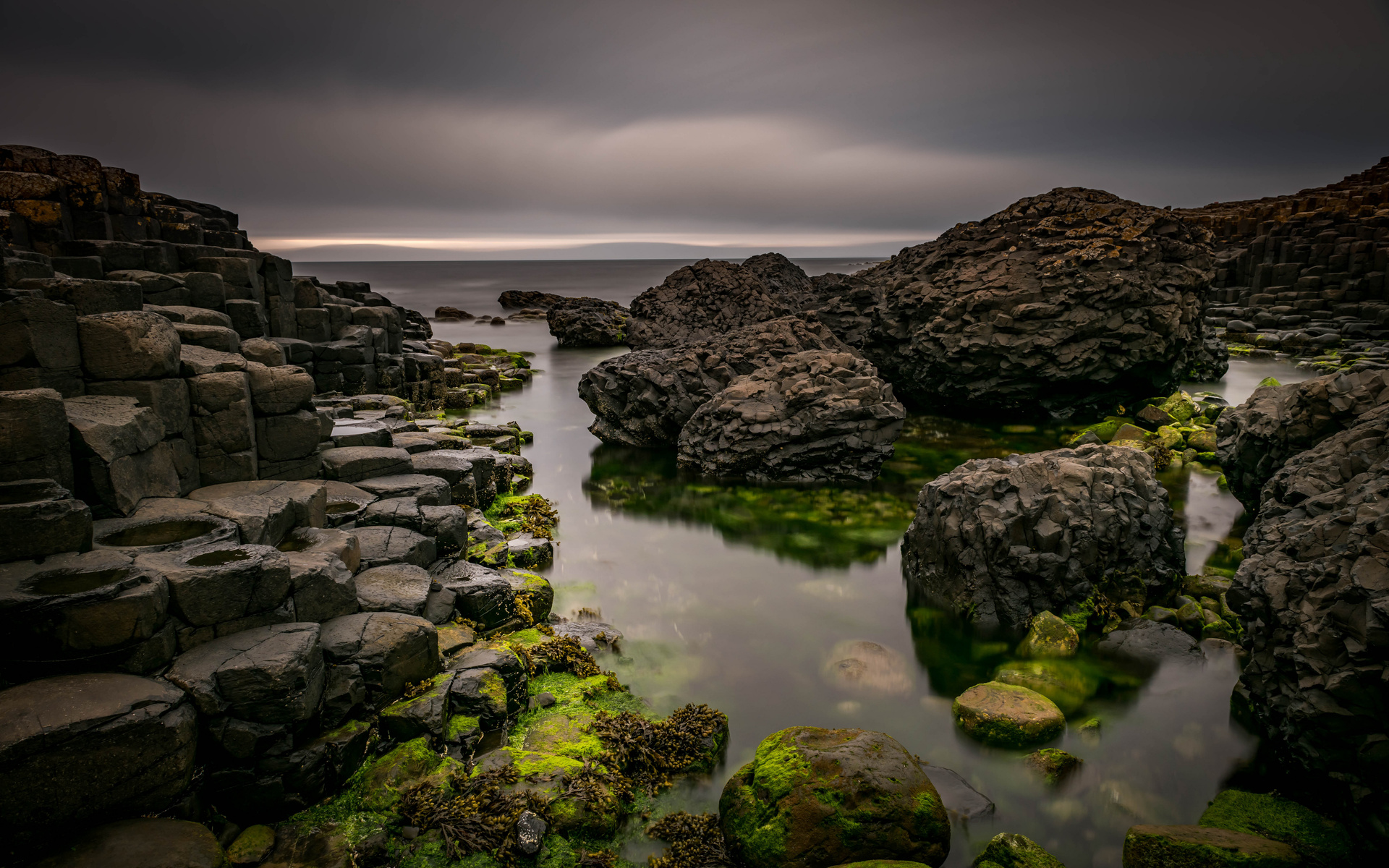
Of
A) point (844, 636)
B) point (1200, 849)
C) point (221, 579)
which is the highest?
point (221, 579)

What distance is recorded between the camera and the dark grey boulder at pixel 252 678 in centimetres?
438

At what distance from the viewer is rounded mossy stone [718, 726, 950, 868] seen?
4.14 meters

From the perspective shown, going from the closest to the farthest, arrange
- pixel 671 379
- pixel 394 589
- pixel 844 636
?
pixel 394 589 < pixel 844 636 < pixel 671 379

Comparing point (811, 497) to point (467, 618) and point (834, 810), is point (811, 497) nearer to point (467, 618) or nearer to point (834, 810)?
point (467, 618)

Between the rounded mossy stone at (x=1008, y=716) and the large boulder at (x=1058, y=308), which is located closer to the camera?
the rounded mossy stone at (x=1008, y=716)

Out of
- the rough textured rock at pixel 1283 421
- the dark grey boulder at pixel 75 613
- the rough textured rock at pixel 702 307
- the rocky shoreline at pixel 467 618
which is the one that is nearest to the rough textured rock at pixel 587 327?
the rough textured rock at pixel 702 307

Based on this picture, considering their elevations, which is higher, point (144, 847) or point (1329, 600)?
point (1329, 600)

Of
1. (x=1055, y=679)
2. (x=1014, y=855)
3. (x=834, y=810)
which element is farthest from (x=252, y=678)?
(x=1055, y=679)

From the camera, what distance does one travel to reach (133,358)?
616cm

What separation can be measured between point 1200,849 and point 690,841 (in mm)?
2914

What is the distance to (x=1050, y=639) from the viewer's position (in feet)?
22.0

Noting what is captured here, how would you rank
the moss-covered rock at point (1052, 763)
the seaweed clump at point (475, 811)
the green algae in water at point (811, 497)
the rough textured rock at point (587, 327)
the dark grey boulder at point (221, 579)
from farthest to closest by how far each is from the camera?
the rough textured rock at point (587, 327) → the green algae in water at point (811, 497) → the moss-covered rock at point (1052, 763) → the dark grey boulder at point (221, 579) → the seaweed clump at point (475, 811)

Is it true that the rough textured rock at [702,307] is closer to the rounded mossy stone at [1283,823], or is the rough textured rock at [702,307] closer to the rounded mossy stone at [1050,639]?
the rounded mossy stone at [1050,639]

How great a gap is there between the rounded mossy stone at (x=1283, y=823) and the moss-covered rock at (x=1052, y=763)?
0.80 meters
